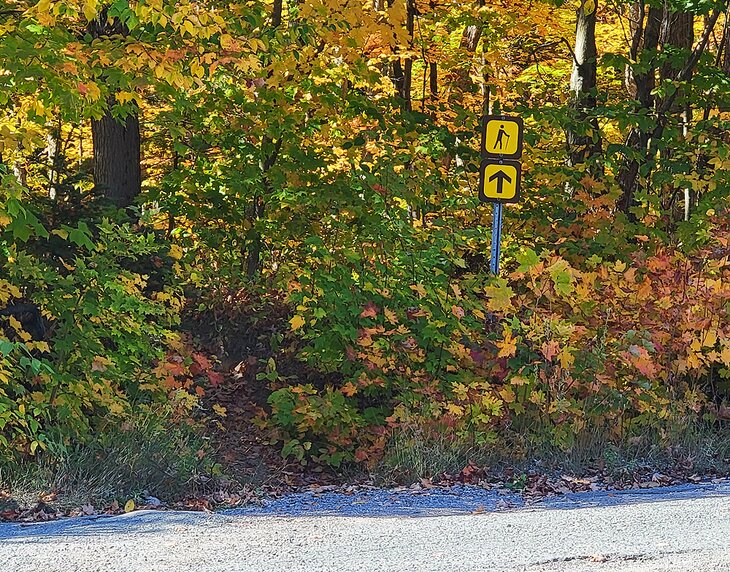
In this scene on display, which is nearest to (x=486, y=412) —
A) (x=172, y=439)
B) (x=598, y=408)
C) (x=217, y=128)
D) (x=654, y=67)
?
(x=598, y=408)

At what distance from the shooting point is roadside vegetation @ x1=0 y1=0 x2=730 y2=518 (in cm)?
826

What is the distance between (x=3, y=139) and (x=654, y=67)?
385 inches

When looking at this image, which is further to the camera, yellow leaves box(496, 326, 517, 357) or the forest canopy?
yellow leaves box(496, 326, 517, 357)

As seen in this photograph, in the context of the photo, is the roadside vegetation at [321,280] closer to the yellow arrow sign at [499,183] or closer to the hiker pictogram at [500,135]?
the yellow arrow sign at [499,183]

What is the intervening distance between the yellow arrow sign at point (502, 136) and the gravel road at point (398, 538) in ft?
12.9

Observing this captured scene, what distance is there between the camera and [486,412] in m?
9.14

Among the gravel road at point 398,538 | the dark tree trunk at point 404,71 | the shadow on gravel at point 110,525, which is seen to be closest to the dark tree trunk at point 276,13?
the dark tree trunk at point 404,71

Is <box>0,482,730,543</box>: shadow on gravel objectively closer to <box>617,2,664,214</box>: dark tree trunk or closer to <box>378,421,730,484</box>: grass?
<box>378,421,730,484</box>: grass

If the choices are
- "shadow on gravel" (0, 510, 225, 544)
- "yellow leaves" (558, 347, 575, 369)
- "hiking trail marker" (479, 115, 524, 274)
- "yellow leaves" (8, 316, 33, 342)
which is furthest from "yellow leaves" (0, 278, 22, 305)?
"yellow leaves" (558, 347, 575, 369)

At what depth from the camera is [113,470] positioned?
7.61 m

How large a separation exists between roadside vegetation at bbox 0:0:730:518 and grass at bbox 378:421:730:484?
0.03 meters

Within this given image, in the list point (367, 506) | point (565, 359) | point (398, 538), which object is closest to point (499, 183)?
point (565, 359)

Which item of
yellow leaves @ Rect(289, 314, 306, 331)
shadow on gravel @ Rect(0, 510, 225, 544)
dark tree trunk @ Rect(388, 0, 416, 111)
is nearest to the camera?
shadow on gravel @ Rect(0, 510, 225, 544)

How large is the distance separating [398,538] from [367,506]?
1.48 metres
